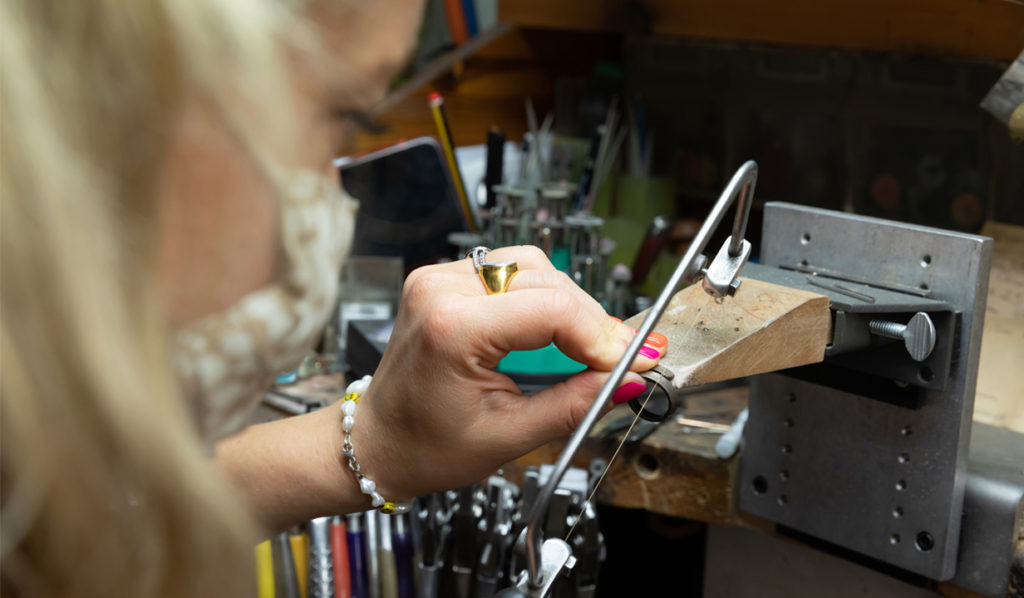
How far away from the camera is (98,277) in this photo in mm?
331

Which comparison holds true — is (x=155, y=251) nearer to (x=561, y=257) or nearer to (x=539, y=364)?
(x=539, y=364)

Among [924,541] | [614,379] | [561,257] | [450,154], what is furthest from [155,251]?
[450,154]

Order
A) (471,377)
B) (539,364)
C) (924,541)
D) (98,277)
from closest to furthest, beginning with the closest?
(98,277)
(471,377)
(924,541)
(539,364)

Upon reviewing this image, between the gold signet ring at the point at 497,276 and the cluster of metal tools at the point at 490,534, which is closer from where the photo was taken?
the gold signet ring at the point at 497,276

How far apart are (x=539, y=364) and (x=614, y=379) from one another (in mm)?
453

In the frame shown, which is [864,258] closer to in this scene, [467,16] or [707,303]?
[707,303]

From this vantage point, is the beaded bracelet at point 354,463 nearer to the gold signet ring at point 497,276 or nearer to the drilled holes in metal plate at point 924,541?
the gold signet ring at point 497,276

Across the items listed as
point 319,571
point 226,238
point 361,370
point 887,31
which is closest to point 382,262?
point 361,370

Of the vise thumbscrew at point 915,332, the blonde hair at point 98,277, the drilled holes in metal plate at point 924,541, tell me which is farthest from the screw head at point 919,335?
Result: the blonde hair at point 98,277

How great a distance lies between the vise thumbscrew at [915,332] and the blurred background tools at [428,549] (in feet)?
1.08

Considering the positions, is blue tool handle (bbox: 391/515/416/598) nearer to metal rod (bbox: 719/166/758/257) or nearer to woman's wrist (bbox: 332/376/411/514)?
woman's wrist (bbox: 332/376/411/514)

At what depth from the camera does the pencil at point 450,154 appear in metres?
1.35

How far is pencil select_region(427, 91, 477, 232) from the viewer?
1.35m

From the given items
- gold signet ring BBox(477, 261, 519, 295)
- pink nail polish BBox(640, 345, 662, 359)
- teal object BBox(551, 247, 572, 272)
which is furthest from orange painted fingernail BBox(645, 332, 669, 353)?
teal object BBox(551, 247, 572, 272)
